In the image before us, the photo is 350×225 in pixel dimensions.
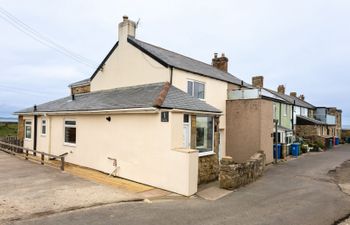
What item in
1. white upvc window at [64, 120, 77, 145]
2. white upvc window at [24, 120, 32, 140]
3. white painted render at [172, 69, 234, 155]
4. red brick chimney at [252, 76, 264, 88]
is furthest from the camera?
red brick chimney at [252, 76, 264, 88]

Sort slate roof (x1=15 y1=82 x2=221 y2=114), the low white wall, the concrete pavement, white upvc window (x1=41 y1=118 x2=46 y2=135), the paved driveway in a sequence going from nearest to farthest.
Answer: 1. the concrete pavement
2. the paved driveway
3. the low white wall
4. slate roof (x1=15 y1=82 x2=221 y2=114)
5. white upvc window (x1=41 y1=118 x2=46 y2=135)

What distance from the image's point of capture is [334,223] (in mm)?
6812

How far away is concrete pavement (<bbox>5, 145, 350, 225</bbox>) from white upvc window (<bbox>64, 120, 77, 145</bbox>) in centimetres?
849

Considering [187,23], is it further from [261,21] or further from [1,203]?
[1,203]

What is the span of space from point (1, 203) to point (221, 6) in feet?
47.4

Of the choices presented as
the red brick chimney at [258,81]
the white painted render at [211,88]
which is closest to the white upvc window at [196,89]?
the white painted render at [211,88]

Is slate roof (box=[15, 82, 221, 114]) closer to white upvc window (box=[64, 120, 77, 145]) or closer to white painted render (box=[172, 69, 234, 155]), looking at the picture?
white upvc window (box=[64, 120, 77, 145])

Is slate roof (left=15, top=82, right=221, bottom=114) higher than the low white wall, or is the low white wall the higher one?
slate roof (left=15, top=82, right=221, bottom=114)

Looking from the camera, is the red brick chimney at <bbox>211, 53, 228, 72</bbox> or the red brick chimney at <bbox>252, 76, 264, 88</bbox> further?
the red brick chimney at <bbox>252, 76, 264, 88</bbox>

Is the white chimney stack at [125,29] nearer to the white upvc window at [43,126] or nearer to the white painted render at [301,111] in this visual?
the white upvc window at [43,126]

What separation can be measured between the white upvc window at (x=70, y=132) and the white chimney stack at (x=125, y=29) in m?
6.32

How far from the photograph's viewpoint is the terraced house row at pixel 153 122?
9.92m

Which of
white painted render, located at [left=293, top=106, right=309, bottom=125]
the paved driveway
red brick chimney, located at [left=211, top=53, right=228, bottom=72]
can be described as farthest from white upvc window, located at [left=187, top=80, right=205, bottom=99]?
white painted render, located at [left=293, top=106, right=309, bottom=125]

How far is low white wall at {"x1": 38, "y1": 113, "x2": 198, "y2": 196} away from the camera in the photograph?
9.33 metres
